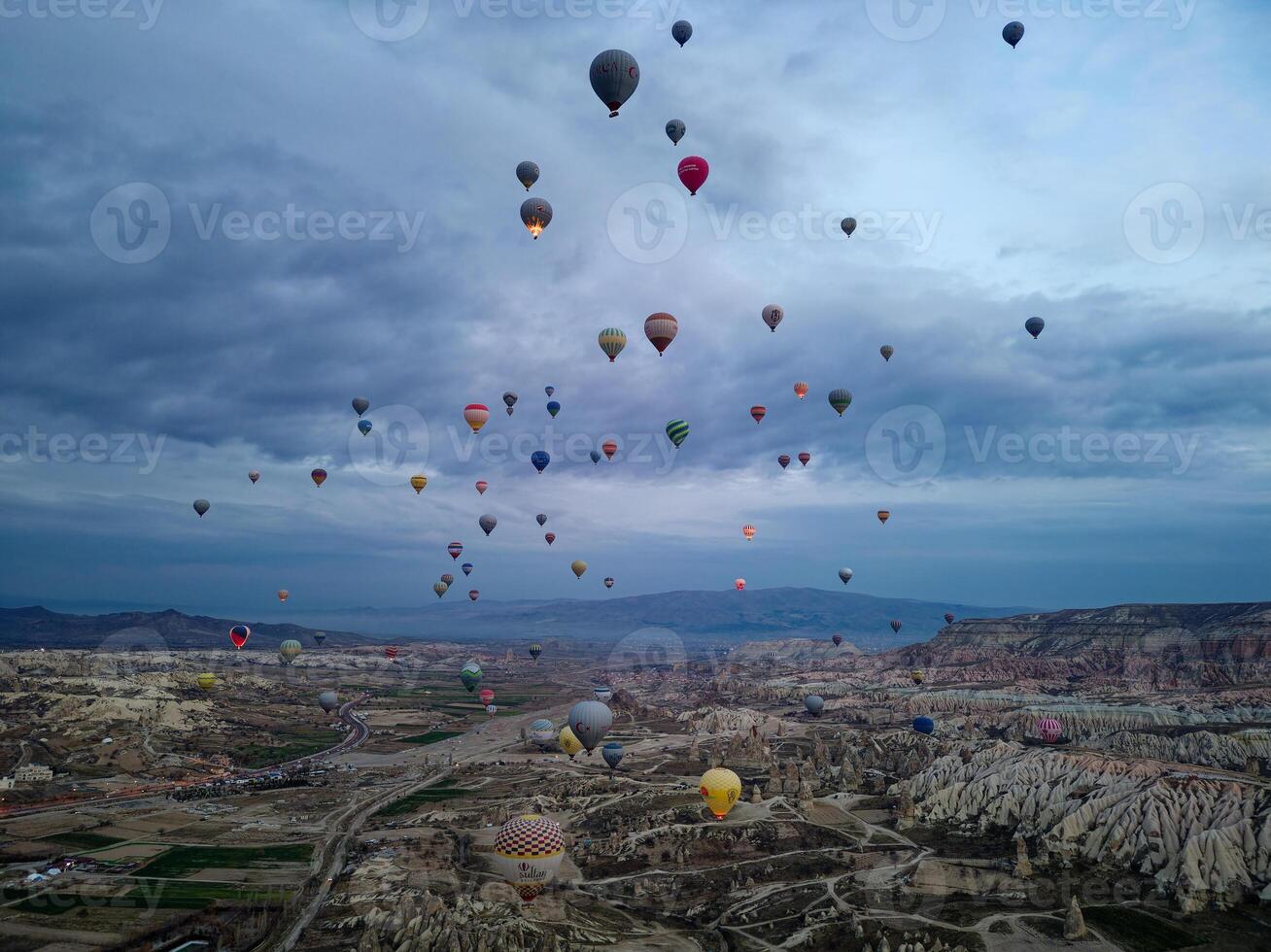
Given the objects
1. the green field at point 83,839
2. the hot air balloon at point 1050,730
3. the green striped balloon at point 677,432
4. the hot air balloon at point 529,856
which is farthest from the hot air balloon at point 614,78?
the hot air balloon at point 1050,730

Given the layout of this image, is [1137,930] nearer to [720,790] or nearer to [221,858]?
[720,790]

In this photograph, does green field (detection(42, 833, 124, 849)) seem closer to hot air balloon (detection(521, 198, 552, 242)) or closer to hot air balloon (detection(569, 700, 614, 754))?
hot air balloon (detection(569, 700, 614, 754))

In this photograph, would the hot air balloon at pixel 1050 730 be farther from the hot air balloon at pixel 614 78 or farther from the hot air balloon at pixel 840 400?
the hot air balloon at pixel 614 78

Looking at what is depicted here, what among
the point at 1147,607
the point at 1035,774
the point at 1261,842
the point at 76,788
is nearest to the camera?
the point at 1261,842

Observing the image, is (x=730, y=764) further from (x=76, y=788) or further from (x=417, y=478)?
(x=76, y=788)

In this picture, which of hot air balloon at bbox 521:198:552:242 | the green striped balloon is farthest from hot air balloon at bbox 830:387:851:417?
hot air balloon at bbox 521:198:552:242

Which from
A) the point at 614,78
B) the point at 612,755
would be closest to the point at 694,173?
the point at 614,78

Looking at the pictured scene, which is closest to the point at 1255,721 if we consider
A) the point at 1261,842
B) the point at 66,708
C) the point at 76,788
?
the point at 1261,842
